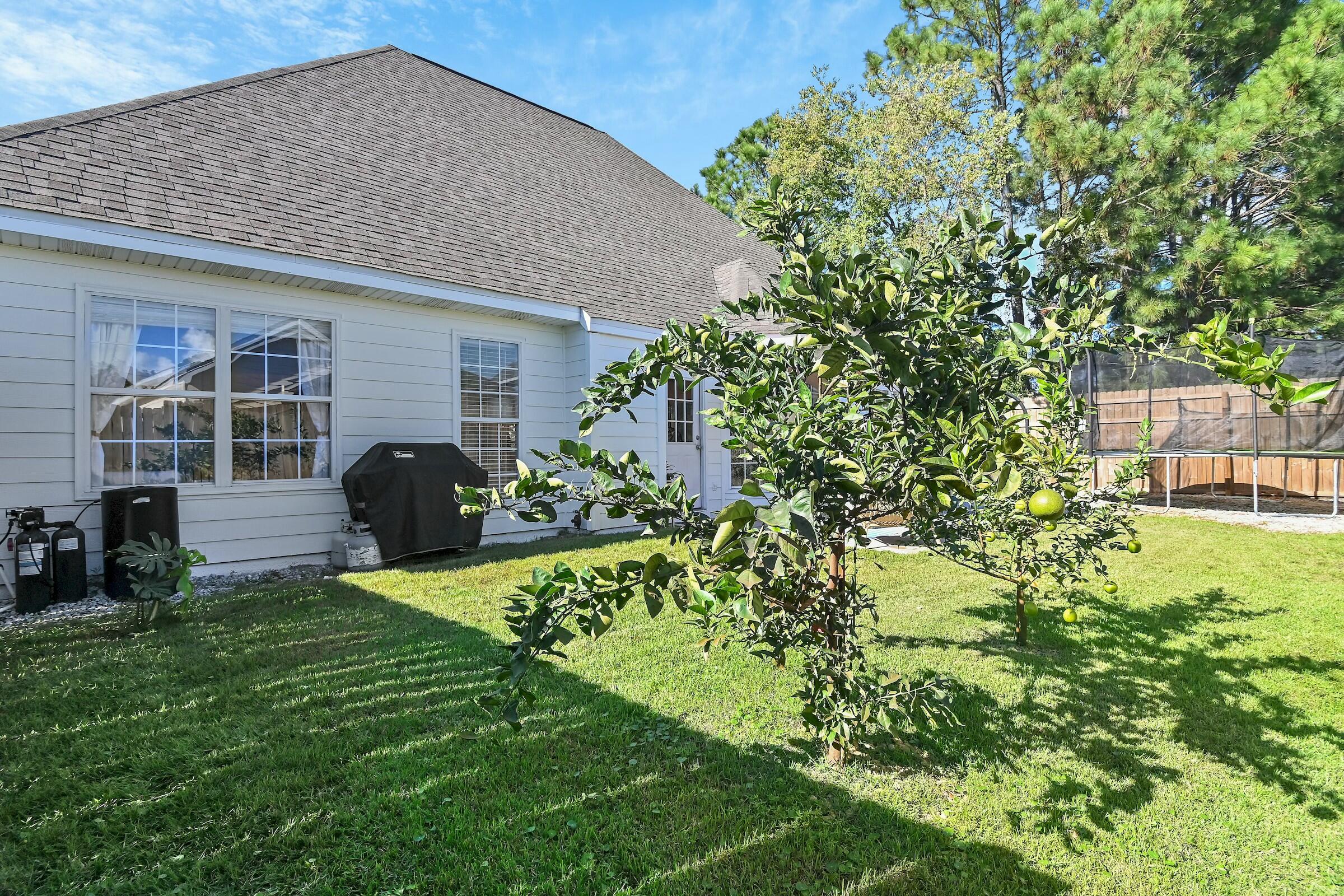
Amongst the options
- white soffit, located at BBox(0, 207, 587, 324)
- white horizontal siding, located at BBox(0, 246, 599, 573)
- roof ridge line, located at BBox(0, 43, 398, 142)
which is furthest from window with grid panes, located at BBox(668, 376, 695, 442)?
roof ridge line, located at BBox(0, 43, 398, 142)

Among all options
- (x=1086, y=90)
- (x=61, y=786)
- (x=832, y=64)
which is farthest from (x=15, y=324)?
(x=1086, y=90)

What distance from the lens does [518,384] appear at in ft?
25.2

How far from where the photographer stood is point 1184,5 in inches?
411

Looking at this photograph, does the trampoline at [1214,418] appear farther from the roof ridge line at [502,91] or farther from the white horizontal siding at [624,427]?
the roof ridge line at [502,91]

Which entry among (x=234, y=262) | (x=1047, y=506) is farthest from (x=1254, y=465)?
(x=234, y=262)

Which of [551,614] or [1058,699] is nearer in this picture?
[551,614]

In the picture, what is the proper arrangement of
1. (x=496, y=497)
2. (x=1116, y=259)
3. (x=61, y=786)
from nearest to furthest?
(x=496, y=497) < (x=61, y=786) < (x=1116, y=259)

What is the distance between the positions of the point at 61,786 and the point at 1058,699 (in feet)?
13.2

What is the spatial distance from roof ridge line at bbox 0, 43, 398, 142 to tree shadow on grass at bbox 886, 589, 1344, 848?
25.4ft

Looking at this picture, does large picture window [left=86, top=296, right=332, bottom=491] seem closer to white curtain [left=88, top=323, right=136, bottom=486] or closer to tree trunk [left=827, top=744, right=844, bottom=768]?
white curtain [left=88, top=323, right=136, bottom=486]

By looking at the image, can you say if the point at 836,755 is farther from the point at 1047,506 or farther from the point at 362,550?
the point at 362,550

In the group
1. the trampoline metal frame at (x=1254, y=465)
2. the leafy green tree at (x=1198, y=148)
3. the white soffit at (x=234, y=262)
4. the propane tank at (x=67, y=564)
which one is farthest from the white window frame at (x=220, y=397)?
the leafy green tree at (x=1198, y=148)

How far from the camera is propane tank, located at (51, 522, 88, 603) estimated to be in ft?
15.2

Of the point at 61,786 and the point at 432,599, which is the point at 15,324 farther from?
the point at 61,786
